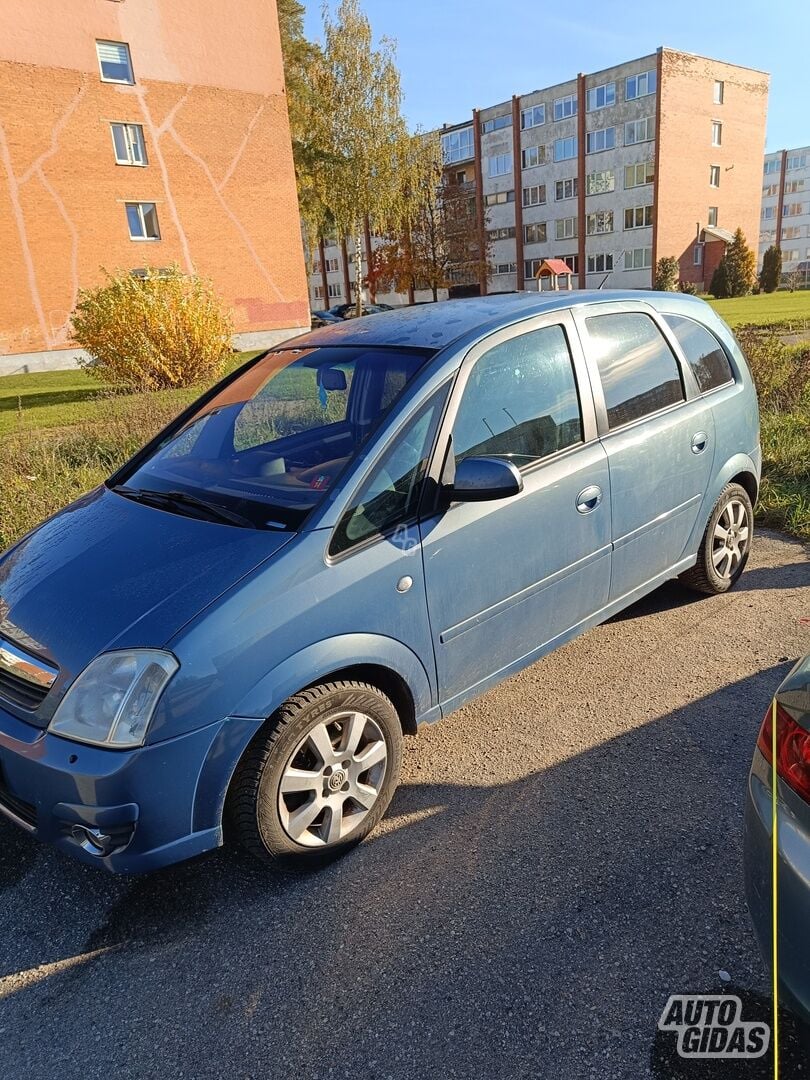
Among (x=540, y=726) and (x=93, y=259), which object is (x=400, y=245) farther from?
(x=540, y=726)

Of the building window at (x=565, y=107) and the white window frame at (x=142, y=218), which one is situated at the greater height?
the building window at (x=565, y=107)

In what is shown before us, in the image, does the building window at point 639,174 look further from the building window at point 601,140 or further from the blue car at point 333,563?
the blue car at point 333,563

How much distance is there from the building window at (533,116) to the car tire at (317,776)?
188 feet

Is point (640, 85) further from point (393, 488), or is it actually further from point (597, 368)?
point (393, 488)

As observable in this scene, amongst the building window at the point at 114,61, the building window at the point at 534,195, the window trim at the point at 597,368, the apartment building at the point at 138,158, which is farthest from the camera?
the building window at the point at 534,195

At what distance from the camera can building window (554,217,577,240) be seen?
168 feet

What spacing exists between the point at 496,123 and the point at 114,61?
120ft

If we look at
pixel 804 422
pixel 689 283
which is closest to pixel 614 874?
pixel 804 422

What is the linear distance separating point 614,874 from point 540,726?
0.93 m

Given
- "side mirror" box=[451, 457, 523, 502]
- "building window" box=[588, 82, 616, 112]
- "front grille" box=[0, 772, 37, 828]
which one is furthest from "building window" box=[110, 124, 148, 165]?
"building window" box=[588, 82, 616, 112]

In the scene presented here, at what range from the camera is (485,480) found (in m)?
2.65

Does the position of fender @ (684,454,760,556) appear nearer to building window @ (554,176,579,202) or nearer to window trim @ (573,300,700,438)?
window trim @ (573,300,700,438)

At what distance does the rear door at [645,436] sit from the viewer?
3410mm

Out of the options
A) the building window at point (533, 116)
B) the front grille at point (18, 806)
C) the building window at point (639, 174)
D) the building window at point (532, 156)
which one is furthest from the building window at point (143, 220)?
the building window at point (533, 116)
